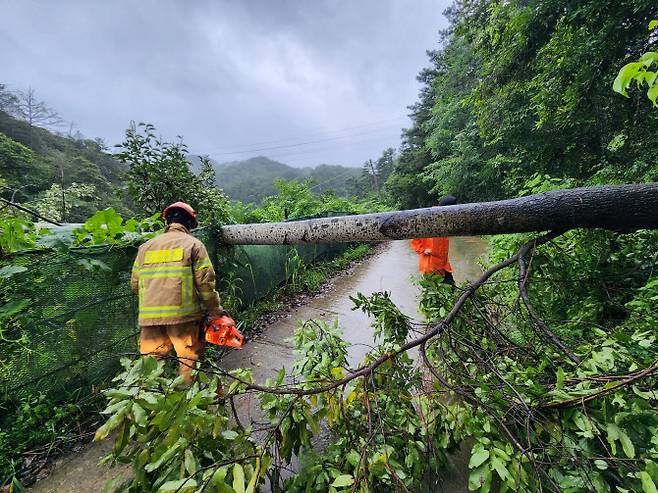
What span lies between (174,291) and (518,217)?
9.57 feet

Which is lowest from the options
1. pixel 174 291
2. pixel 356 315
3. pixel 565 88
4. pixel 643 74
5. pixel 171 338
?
pixel 356 315

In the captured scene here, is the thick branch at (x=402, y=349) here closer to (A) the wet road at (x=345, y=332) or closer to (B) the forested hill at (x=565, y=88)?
(A) the wet road at (x=345, y=332)

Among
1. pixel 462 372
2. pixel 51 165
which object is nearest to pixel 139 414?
pixel 462 372

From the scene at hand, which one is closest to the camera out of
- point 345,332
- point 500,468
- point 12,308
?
point 500,468

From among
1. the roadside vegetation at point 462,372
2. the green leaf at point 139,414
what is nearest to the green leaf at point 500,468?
the roadside vegetation at point 462,372

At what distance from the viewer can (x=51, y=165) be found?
21.6 meters

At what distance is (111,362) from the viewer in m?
3.05

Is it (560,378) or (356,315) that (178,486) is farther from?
(356,315)

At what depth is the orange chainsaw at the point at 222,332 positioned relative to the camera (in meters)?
2.67

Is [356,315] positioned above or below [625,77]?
below

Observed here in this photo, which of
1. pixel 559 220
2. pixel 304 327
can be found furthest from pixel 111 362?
pixel 559 220

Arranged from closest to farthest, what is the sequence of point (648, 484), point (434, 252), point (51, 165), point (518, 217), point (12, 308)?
point (648, 484) → point (518, 217) → point (12, 308) → point (434, 252) → point (51, 165)

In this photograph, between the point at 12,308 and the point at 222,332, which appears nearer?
the point at 12,308

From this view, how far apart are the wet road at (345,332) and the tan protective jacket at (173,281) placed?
1.05 m
